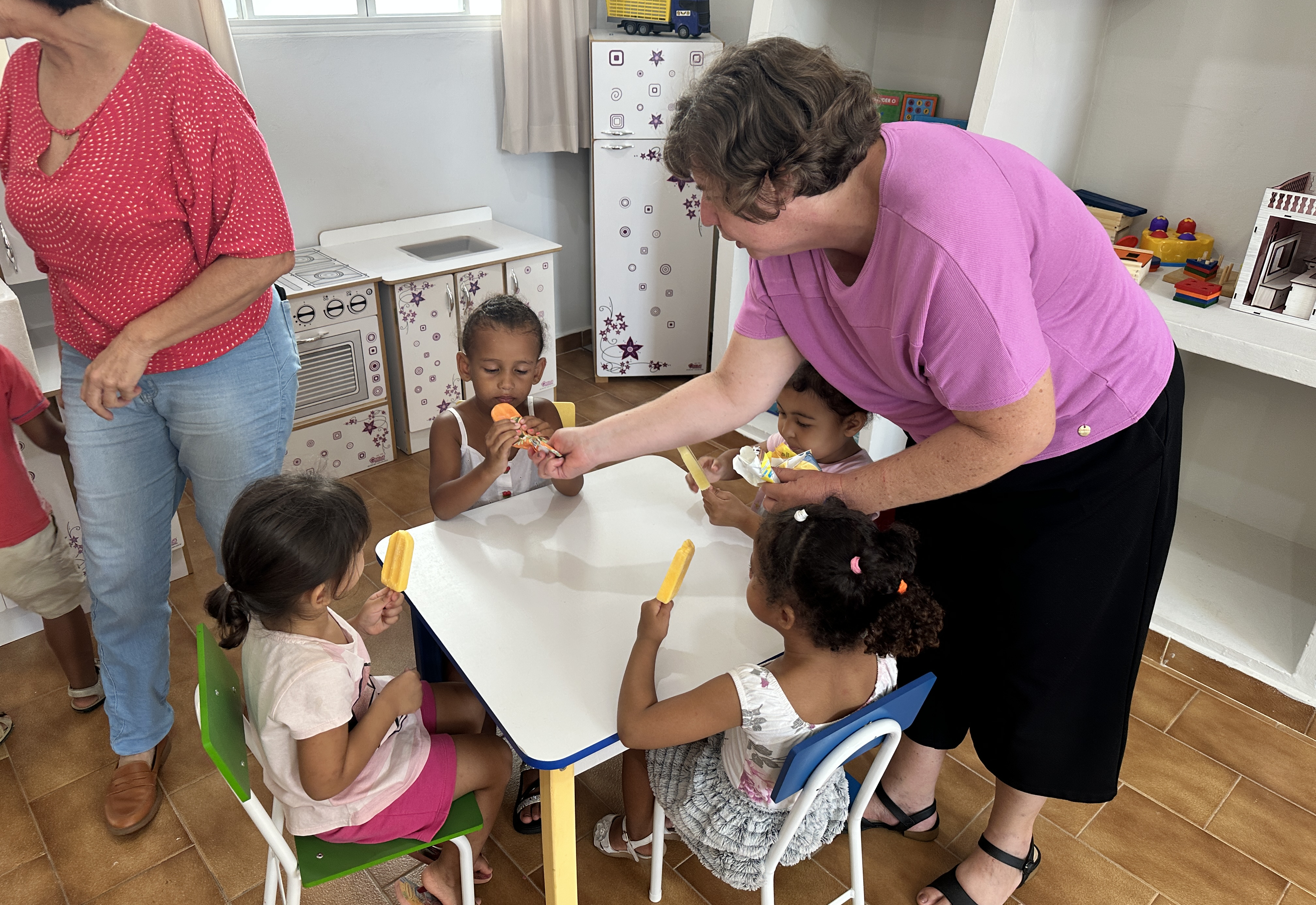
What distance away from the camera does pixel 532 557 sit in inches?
62.1

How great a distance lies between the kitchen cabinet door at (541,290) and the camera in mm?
3381

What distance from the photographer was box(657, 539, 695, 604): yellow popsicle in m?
1.31

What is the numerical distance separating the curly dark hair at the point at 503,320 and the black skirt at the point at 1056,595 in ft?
2.82

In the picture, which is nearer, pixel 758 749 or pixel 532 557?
pixel 758 749

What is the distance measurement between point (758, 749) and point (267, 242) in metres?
1.14

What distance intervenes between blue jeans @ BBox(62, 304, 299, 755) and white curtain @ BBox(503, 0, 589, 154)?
2.03 meters

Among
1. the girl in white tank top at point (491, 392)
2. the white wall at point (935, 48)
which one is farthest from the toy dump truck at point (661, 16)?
the girl in white tank top at point (491, 392)

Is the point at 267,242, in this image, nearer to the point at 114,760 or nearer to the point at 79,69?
the point at 79,69

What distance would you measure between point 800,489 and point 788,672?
0.27 metres

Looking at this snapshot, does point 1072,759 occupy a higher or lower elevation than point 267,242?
lower

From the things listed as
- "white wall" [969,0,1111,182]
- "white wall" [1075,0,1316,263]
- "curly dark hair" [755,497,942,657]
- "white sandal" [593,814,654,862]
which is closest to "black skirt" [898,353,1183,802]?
"curly dark hair" [755,497,942,657]

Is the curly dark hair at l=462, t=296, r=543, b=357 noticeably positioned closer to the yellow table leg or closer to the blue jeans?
the blue jeans

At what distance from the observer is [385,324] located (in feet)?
10.4

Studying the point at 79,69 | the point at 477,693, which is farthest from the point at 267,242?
the point at 477,693
